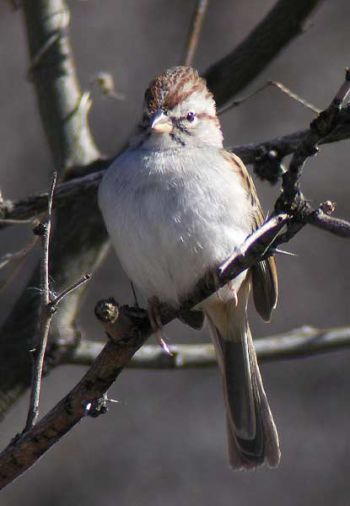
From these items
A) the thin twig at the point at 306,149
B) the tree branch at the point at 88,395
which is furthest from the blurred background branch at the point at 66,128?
the thin twig at the point at 306,149

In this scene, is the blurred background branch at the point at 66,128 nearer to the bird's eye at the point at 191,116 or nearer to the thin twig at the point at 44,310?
the bird's eye at the point at 191,116

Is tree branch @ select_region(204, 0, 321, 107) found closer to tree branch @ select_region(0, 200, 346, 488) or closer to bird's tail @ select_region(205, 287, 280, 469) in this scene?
bird's tail @ select_region(205, 287, 280, 469)

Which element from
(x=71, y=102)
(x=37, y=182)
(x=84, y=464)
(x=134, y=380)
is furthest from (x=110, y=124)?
(x=71, y=102)

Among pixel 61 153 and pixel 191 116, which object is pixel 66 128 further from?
pixel 191 116

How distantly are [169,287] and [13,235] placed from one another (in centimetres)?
354

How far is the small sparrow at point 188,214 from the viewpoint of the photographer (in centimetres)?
374

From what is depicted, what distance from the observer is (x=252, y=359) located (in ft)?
14.0

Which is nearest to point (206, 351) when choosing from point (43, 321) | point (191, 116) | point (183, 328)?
point (191, 116)

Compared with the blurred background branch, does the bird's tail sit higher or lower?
lower

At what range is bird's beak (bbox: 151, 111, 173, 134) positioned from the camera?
12.6 feet

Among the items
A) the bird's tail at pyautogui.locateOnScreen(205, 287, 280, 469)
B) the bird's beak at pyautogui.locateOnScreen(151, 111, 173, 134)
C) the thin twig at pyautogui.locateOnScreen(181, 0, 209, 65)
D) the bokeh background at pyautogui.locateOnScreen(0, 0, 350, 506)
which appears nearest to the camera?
the bird's beak at pyautogui.locateOnScreen(151, 111, 173, 134)

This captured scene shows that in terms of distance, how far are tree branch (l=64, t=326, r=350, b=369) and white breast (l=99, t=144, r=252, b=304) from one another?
346 mm

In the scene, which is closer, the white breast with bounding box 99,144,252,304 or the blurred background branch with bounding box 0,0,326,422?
the white breast with bounding box 99,144,252,304

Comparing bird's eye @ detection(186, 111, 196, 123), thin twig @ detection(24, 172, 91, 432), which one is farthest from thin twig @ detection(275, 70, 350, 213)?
bird's eye @ detection(186, 111, 196, 123)
